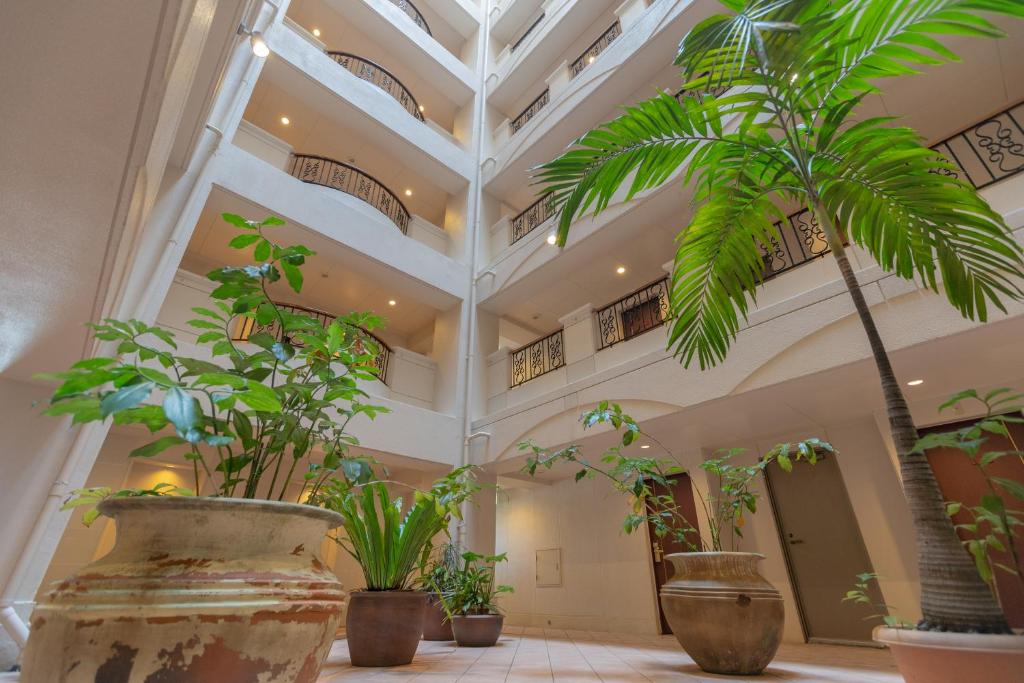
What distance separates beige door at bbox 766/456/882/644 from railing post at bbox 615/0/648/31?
258 inches

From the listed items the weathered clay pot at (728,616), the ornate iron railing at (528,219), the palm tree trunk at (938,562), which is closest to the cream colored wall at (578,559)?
the weathered clay pot at (728,616)

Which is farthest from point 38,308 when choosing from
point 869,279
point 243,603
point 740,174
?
point 869,279

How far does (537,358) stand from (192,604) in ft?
19.7

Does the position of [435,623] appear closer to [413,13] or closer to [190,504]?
[190,504]

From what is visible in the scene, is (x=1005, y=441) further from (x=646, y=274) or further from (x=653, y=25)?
(x=653, y=25)

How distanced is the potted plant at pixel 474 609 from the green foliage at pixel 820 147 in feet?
10.9

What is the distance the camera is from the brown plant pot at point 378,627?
9.08ft

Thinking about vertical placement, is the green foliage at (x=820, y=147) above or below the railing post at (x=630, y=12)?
below

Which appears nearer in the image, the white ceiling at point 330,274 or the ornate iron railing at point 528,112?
the white ceiling at point 330,274

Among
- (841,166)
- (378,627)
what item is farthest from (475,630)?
(841,166)

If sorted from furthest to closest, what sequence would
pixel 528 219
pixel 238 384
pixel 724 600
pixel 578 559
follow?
pixel 528 219, pixel 578 559, pixel 724 600, pixel 238 384

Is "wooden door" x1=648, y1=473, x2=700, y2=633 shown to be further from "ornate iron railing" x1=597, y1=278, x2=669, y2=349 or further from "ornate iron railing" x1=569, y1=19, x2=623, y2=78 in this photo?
"ornate iron railing" x1=569, y1=19, x2=623, y2=78

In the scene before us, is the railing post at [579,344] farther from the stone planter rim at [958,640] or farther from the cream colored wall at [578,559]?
the stone planter rim at [958,640]

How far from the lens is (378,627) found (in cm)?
277
